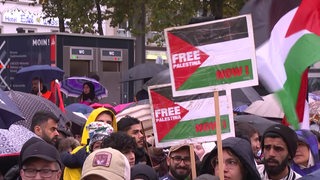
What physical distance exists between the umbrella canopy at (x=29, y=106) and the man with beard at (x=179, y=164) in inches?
107

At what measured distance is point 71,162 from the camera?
7137 millimetres

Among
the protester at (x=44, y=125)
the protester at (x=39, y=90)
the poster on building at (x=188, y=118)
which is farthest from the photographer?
the protester at (x=39, y=90)

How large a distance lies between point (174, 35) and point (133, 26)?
1866 centimetres

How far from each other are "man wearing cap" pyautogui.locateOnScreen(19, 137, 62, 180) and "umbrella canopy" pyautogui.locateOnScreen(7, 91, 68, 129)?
3793mm

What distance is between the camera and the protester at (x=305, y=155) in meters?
7.15

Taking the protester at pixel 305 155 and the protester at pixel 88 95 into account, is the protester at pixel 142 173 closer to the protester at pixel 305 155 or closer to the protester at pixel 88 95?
the protester at pixel 305 155

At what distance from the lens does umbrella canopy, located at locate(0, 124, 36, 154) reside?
20.7 ft

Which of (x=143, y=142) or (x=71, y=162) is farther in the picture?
(x=143, y=142)

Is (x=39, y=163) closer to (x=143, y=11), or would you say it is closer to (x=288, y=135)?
(x=288, y=135)

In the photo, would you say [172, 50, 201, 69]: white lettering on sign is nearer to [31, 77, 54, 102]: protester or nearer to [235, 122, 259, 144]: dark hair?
[235, 122, 259, 144]: dark hair

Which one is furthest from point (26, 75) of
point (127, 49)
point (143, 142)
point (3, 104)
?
point (3, 104)

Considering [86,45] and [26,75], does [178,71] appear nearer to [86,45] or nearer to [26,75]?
[26,75]

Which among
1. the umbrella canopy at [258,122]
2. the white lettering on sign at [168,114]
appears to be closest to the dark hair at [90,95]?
the umbrella canopy at [258,122]

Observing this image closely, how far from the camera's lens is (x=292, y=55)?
23.2ft
